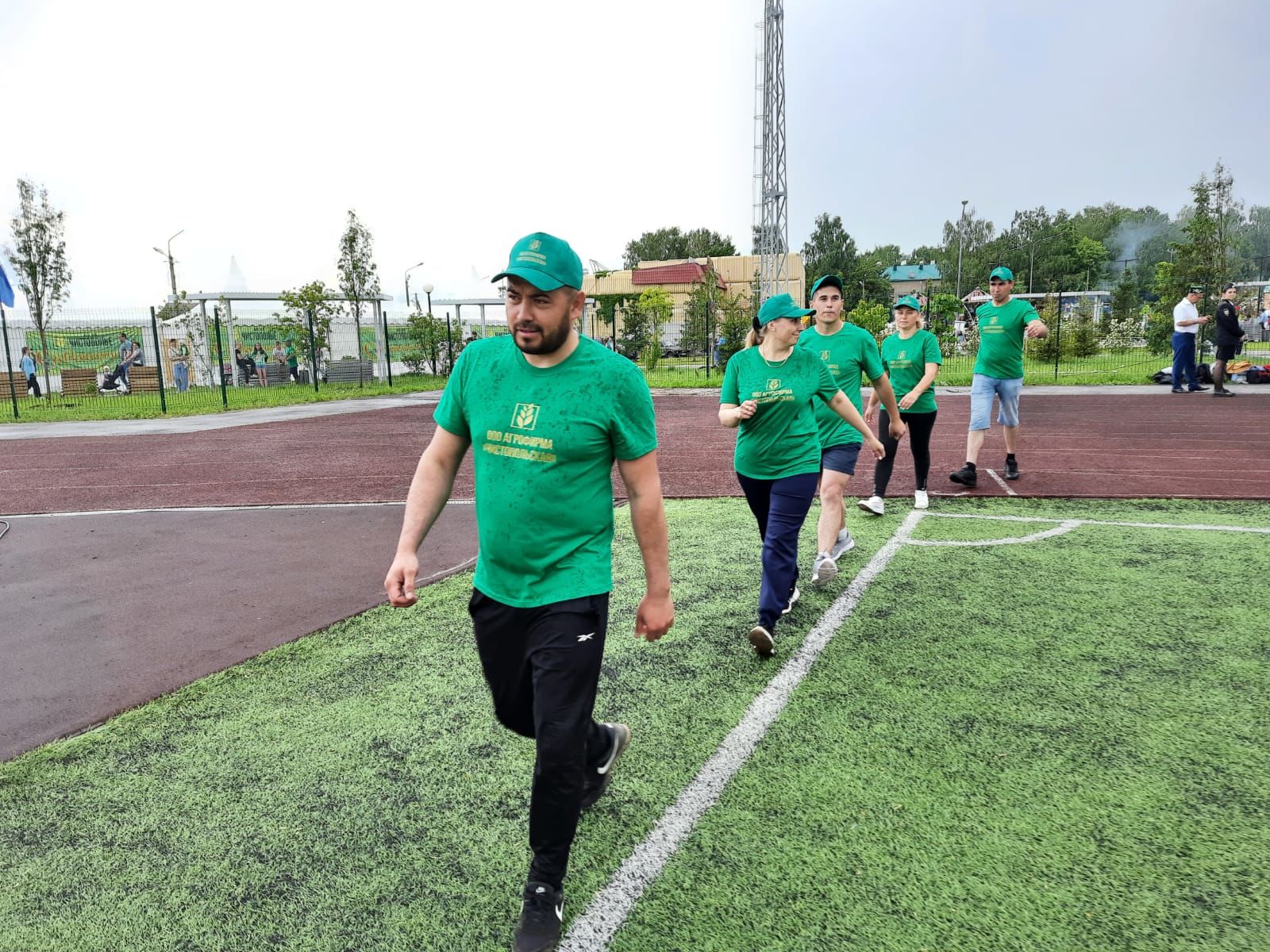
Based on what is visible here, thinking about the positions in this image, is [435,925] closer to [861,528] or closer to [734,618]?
[734,618]

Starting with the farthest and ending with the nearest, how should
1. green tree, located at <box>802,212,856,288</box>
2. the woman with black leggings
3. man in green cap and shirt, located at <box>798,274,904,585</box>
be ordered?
1. green tree, located at <box>802,212,856,288</box>
2. the woman with black leggings
3. man in green cap and shirt, located at <box>798,274,904,585</box>

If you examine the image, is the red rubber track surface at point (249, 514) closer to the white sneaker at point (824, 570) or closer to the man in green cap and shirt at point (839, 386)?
the white sneaker at point (824, 570)

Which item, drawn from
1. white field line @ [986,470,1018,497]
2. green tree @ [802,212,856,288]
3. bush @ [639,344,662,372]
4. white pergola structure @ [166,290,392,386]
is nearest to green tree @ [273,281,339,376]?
white pergola structure @ [166,290,392,386]

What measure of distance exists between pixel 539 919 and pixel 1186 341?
2065cm

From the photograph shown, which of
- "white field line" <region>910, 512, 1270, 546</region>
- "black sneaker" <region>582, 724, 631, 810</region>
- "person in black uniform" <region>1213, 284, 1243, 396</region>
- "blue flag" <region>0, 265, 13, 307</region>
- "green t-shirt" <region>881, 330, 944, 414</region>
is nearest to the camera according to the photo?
"black sneaker" <region>582, 724, 631, 810</region>

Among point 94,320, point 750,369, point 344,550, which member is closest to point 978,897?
point 750,369

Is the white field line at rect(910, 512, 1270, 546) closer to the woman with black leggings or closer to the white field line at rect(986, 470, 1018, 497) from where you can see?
the woman with black leggings

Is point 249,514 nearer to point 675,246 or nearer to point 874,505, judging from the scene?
point 874,505

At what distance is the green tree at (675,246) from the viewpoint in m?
96.9

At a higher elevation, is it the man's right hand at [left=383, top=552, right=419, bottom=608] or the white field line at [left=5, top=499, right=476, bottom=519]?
the man's right hand at [left=383, top=552, right=419, bottom=608]

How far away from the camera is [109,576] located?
621 centimetres

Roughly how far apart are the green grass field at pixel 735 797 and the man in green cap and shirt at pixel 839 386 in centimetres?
82

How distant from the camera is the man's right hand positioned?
2.62 metres

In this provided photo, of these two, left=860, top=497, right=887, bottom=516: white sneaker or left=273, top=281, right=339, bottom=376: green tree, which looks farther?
left=273, top=281, right=339, bottom=376: green tree
